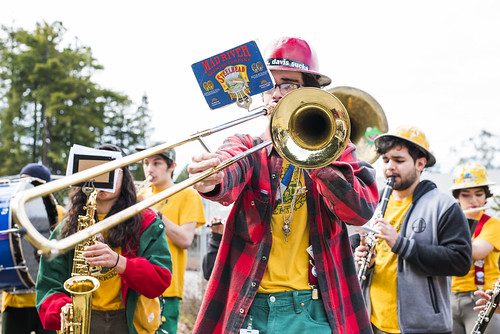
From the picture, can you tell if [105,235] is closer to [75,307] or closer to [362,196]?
[75,307]

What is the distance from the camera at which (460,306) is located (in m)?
5.15

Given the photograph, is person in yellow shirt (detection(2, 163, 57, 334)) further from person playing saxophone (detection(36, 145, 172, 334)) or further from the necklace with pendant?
the necklace with pendant

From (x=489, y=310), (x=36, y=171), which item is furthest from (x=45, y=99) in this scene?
(x=489, y=310)

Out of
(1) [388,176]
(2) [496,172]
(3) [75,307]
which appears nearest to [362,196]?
→ (3) [75,307]

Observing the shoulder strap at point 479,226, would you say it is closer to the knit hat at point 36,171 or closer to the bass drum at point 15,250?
the bass drum at point 15,250

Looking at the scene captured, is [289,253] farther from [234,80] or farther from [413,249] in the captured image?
[413,249]

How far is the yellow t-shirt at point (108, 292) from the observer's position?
3.27m

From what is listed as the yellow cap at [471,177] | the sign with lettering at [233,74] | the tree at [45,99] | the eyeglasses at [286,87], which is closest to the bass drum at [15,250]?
the sign with lettering at [233,74]

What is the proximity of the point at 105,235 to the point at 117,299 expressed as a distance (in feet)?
1.41

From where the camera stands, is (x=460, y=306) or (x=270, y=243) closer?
(x=270, y=243)

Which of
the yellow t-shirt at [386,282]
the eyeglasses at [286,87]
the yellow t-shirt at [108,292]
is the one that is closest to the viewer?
the eyeglasses at [286,87]

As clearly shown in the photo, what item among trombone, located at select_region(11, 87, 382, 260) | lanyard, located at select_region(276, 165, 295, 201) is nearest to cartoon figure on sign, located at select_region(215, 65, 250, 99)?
trombone, located at select_region(11, 87, 382, 260)

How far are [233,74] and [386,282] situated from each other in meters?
A: 2.50

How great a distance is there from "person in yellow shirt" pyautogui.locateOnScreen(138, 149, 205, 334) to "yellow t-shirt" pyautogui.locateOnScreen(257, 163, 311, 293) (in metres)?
2.20
